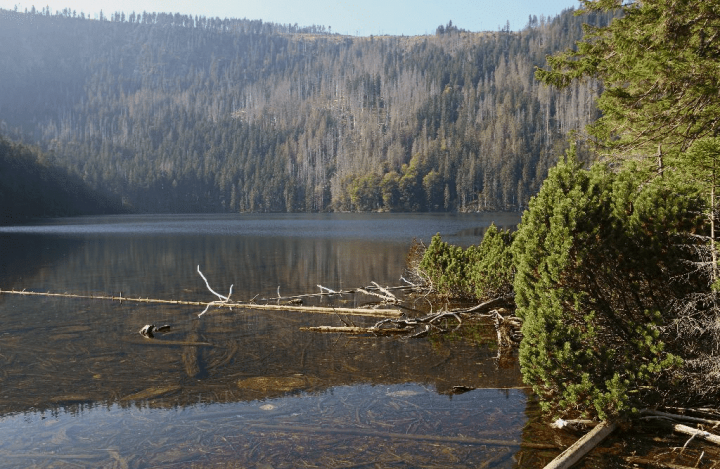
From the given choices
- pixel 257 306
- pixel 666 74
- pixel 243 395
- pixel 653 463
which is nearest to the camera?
pixel 653 463

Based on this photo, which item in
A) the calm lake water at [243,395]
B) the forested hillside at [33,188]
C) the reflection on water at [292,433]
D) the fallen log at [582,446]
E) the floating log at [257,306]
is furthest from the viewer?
the forested hillside at [33,188]

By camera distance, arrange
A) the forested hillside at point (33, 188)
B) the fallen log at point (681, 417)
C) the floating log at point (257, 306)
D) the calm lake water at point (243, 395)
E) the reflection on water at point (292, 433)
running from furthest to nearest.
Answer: the forested hillside at point (33, 188) < the floating log at point (257, 306) < the calm lake water at point (243, 395) < the reflection on water at point (292, 433) < the fallen log at point (681, 417)

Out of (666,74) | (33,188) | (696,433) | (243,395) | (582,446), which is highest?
(33,188)

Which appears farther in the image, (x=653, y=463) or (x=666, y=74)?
(x=666, y=74)

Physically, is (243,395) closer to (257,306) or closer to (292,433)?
(292,433)

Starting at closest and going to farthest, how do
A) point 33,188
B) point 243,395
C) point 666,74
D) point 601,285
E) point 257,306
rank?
point 601,285
point 666,74
point 243,395
point 257,306
point 33,188

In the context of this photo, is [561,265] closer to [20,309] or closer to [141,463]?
[141,463]

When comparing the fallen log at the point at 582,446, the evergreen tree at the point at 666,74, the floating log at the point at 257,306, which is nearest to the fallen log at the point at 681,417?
the fallen log at the point at 582,446

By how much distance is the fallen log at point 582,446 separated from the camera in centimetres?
621

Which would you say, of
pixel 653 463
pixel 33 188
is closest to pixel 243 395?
pixel 653 463

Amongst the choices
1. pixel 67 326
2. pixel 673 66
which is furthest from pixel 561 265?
pixel 67 326

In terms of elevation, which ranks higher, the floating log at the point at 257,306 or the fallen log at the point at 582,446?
the fallen log at the point at 582,446

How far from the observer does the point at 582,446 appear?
645cm

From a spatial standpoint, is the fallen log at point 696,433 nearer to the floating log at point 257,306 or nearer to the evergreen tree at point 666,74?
the evergreen tree at point 666,74
